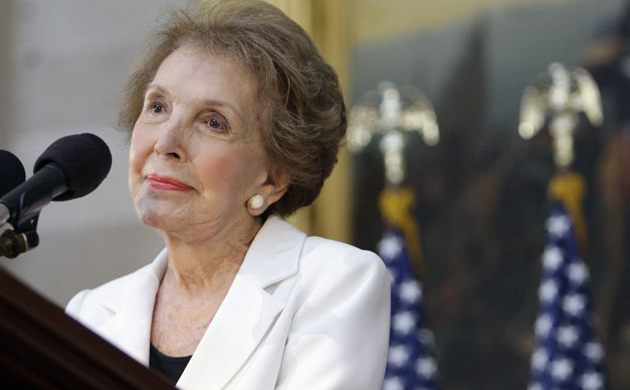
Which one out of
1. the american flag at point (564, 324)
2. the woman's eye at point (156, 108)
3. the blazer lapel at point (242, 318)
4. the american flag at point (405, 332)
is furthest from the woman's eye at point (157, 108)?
the american flag at point (564, 324)

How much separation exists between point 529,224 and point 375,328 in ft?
17.4

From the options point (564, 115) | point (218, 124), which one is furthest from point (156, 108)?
point (564, 115)

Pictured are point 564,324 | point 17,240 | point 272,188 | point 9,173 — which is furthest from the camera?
point 564,324

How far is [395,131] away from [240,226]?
5.30m

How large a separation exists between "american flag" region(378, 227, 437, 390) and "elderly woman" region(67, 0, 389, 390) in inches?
182

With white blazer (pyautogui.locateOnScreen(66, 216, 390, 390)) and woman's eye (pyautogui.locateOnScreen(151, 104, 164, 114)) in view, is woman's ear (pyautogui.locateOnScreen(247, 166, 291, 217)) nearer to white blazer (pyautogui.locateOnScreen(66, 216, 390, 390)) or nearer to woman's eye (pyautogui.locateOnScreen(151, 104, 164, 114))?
white blazer (pyautogui.locateOnScreen(66, 216, 390, 390))

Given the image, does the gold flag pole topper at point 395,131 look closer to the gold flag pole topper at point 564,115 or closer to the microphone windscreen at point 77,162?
the gold flag pole topper at point 564,115

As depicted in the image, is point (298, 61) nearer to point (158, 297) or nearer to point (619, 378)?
point (158, 297)

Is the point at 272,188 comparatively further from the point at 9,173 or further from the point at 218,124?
the point at 9,173

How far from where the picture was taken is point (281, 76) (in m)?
2.87

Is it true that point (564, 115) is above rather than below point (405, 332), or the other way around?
above

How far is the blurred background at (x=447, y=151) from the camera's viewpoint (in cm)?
730

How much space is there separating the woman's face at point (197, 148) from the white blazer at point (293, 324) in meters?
0.18

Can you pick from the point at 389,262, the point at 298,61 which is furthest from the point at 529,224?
the point at 298,61
